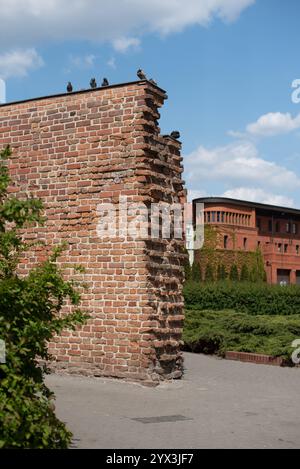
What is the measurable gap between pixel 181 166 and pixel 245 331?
632 cm

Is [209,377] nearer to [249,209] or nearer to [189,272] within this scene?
[189,272]

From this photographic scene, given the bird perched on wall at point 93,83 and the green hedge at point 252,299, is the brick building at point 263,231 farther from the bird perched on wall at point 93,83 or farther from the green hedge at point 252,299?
the bird perched on wall at point 93,83

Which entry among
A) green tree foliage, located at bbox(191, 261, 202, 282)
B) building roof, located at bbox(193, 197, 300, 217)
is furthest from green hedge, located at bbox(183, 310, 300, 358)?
building roof, located at bbox(193, 197, 300, 217)

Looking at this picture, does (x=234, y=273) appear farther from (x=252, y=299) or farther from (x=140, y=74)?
(x=140, y=74)

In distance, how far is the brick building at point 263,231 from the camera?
64750 mm

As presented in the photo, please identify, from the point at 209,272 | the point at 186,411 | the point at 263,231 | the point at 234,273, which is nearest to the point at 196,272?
the point at 209,272

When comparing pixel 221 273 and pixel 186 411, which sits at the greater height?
pixel 221 273

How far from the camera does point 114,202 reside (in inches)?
453

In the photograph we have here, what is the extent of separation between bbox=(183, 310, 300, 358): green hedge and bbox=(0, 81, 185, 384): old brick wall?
4.57 m

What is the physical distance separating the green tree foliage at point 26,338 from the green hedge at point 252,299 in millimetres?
20702

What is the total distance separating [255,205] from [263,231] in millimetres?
3228

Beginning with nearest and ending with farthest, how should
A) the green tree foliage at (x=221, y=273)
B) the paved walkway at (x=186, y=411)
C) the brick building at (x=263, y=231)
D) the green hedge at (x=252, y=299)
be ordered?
the paved walkway at (x=186, y=411) → the green hedge at (x=252, y=299) → the green tree foliage at (x=221, y=273) → the brick building at (x=263, y=231)

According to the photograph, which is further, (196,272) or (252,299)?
(196,272)

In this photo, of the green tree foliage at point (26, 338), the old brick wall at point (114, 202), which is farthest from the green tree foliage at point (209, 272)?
the green tree foliage at point (26, 338)
